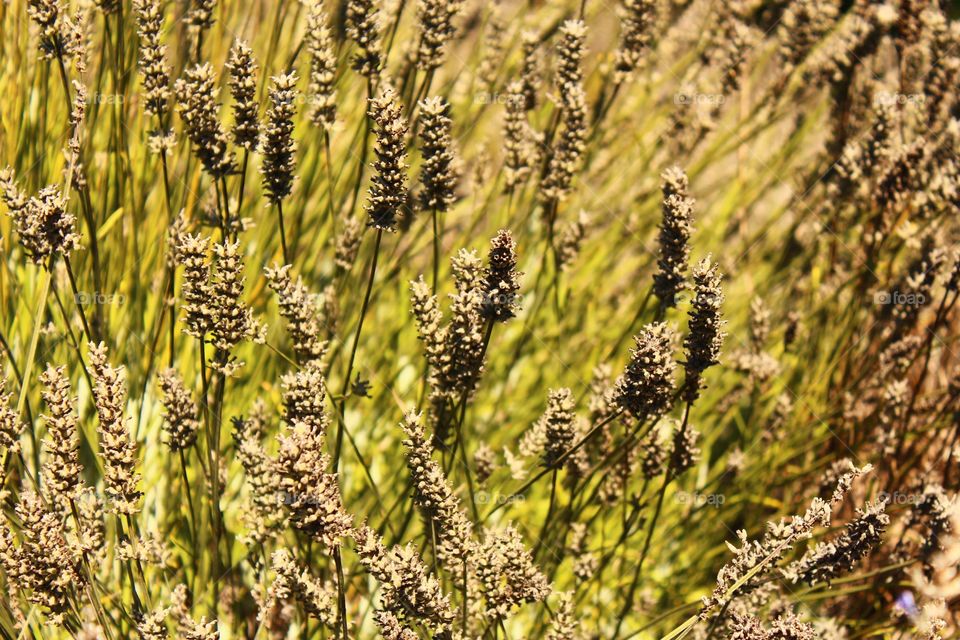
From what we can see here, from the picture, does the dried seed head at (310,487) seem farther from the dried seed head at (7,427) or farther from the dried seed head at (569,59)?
the dried seed head at (569,59)

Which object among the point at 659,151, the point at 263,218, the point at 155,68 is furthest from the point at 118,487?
the point at 659,151

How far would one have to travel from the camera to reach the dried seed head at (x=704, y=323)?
5.29ft

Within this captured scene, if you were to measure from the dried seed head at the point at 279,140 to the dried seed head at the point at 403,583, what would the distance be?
70 cm

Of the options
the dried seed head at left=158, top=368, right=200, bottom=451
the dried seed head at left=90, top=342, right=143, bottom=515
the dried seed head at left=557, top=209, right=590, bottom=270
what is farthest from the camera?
the dried seed head at left=557, top=209, right=590, bottom=270

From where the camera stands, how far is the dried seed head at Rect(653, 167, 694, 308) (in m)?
1.83

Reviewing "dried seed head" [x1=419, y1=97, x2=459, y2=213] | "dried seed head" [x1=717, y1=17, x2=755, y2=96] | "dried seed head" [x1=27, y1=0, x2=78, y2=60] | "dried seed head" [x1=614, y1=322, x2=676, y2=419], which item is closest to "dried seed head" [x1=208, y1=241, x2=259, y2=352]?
"dried seed head" [x1=419, y1=97, x2=459, y2=213]

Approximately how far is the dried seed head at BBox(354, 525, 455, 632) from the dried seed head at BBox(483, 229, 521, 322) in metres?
0.44

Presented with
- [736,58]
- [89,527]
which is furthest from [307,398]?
[736,58]

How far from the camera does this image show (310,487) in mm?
1359

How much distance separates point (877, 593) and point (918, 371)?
3.33 feet

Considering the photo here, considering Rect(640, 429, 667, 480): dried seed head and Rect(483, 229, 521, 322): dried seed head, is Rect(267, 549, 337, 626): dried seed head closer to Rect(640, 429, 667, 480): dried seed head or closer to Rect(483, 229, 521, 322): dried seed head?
Rect(483, 229, 521, 322): dried seed head

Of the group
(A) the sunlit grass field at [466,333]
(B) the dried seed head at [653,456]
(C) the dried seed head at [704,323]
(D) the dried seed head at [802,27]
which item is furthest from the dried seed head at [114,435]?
(D) the dried seed head at [802,27]

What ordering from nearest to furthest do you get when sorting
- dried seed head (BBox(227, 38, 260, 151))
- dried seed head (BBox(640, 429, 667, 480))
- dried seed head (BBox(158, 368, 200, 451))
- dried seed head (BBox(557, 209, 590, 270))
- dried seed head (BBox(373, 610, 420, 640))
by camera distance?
1. dried seed head (BBox(373, 610, 420, 640))
2. dried seed head (BBox(227, 38, 260, 151))
3. dried seed head (BBox(158, 368, 200, 451))
4. dried seed head (BBox(640, 429, 667, 480))
5. dried seed head (BBox(557, 209, 590, 270))

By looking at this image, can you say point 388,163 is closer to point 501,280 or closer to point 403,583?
point 501,280
